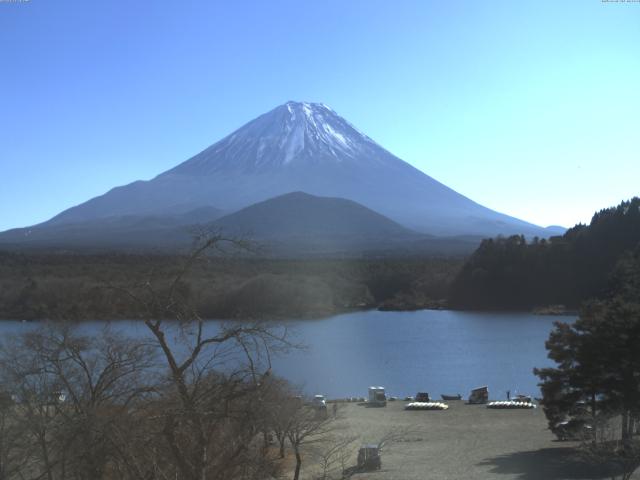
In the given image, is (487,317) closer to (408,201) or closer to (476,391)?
(476,391)

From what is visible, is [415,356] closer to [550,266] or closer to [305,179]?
[550,266]

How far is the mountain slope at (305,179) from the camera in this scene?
275 feet

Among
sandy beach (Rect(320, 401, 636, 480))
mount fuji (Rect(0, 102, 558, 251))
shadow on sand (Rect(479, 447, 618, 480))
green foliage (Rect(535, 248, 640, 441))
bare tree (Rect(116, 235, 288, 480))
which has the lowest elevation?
sandy beach (Rect(320, 401, 636, 480))

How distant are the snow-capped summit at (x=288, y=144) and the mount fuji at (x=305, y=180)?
0.38ft

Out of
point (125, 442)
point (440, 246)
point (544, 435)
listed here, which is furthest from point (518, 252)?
point (125, 442)

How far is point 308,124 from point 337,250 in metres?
31.7

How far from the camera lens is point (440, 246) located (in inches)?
2667

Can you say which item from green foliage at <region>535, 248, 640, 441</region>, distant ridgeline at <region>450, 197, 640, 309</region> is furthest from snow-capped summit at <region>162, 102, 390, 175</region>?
green foliage at <region>535, 248, 640, 441</region>

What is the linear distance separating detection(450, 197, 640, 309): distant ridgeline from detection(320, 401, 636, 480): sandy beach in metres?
25.7

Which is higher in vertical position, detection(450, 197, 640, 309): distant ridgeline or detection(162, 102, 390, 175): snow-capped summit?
detection(162, 102, 390, 175): snow-capped summit

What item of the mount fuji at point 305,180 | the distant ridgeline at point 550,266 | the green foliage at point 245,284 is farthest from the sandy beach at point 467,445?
the mount fuji at point 305,180

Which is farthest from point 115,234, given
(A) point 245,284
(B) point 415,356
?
(B) point 415,356

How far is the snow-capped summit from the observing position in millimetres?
89438

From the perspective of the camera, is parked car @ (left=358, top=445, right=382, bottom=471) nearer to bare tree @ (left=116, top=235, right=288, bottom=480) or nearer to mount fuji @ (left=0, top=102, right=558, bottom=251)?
bare tree @ (left=116, top=235, right=288, bottom=480)
